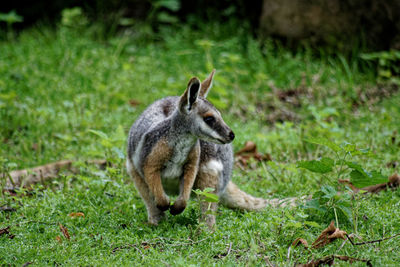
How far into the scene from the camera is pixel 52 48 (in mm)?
9422

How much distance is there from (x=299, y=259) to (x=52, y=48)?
23.2 ft

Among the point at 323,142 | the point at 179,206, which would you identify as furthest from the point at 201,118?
the point at 323,142

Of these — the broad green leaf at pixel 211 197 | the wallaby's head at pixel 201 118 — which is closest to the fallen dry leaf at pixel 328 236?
the broad green leaf at pixel 211 197

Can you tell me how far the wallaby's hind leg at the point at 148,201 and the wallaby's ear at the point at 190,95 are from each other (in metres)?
0.82

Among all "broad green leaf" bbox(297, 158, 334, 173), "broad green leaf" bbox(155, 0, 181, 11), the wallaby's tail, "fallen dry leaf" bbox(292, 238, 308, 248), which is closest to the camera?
"fallen dry leaf" bbox(292, 238, 308, 248)

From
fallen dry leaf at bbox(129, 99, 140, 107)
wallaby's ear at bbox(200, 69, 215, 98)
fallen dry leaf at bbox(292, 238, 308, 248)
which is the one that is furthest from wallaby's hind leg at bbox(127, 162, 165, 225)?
fallen dry leaf at bbox(129, 99, 140, 107)

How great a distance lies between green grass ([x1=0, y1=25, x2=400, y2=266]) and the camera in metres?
3.81

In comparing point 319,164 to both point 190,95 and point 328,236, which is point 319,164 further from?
point 190,95

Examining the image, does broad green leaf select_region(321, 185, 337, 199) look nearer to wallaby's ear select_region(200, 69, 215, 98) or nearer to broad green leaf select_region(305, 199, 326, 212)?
broad green leaf select_region(305, 199, 326, 212)

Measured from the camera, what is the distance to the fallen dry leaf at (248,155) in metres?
6.02

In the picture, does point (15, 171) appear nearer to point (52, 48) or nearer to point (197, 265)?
point (197, 265)

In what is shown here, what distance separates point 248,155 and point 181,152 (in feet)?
6.60

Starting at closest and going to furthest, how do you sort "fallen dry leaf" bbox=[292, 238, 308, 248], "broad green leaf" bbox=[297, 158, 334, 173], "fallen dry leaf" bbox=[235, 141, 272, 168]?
"fallen dry leaf" bbox=[292, 238, 308, 248]
"broad green leaf" bbox=[297, 158, 334, 173]
"fallen dry leaf" bbox=[235, 141, 272, 168]

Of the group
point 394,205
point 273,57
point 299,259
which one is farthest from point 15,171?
point 273,57
